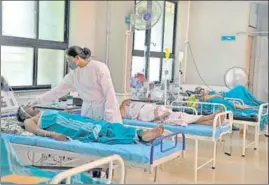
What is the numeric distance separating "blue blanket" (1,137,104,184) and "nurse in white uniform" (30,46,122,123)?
1327 mm

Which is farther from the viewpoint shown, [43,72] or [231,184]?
[43,72]

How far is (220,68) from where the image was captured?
787 centimetres

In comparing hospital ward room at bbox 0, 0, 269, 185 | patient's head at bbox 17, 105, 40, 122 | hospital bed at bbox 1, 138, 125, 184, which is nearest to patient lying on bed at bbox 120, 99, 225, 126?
hospital ward room at bbox 0, 0, 269, 185

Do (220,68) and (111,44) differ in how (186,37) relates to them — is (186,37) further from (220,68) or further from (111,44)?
(111,44)

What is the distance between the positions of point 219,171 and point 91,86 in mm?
1950

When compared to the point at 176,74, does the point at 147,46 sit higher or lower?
higher

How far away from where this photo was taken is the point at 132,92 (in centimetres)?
622

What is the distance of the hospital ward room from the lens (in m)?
3.17

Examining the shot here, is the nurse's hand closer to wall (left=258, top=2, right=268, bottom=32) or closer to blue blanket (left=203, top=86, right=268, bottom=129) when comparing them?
blue blanket (left=203, top=86, right=268, bottom=129)

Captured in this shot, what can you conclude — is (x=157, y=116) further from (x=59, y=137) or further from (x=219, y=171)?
(x=59, y=137)

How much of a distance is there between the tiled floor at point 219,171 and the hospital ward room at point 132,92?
0.05ft

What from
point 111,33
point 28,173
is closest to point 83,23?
point 111,33

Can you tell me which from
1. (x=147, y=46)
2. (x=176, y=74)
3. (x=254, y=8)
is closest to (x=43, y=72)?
(x=147, y=46)

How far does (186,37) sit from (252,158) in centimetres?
323
